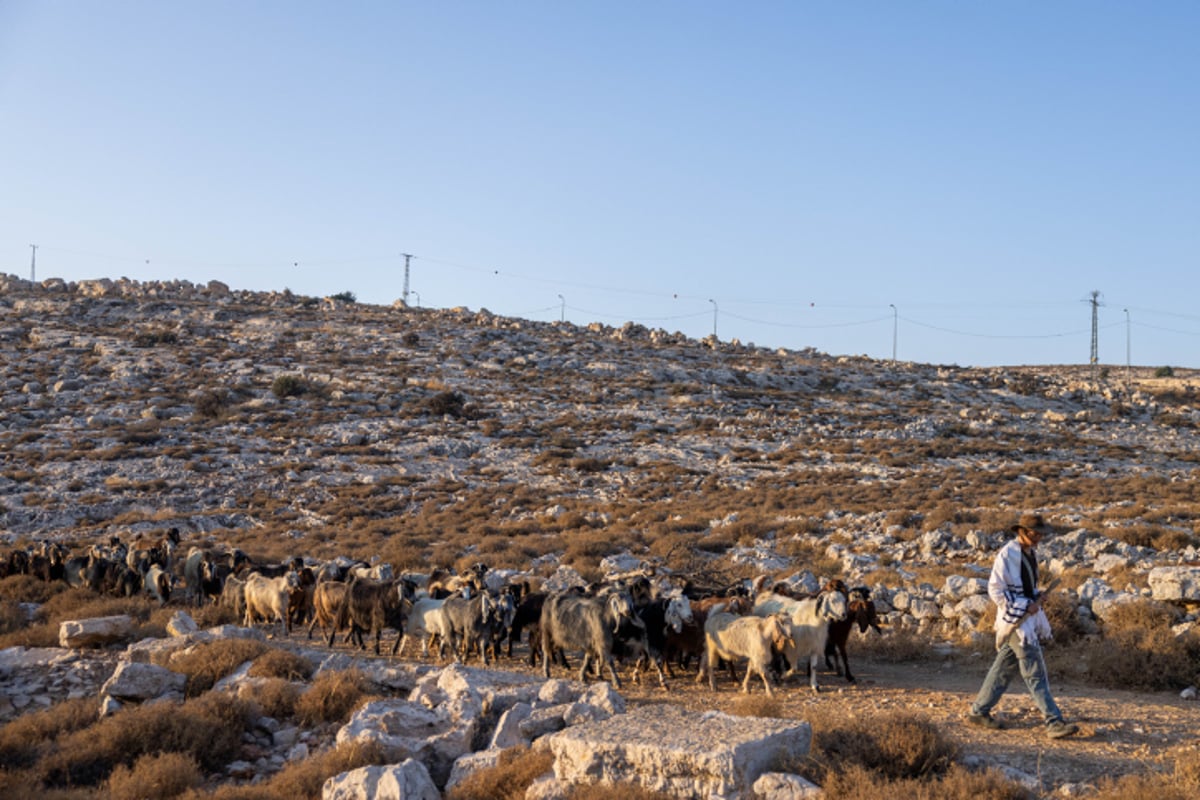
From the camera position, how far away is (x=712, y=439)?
3972 cm

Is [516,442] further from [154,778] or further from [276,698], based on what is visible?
[154,778]

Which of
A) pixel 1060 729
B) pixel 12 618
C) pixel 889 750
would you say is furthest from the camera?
pixel 12 618

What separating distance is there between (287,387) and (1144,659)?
4131cm

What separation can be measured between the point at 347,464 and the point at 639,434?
1270cm

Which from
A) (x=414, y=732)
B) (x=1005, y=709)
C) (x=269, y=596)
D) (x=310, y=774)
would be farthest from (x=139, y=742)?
(x=1005, y=709)

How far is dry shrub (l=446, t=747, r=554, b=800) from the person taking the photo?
7.43 metres

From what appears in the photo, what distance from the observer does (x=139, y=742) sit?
29.1 ft

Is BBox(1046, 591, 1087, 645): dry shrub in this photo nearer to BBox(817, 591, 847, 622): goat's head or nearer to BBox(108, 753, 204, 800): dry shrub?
BBox(817, 591, 847, 622): goat's head

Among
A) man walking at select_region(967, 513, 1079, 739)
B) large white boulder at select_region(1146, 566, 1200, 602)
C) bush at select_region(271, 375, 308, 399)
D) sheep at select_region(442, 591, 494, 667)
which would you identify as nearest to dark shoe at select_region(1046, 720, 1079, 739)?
man walking at select_region(967, 513, 1079, 739)

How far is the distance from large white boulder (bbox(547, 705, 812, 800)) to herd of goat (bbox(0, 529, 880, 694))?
331 centimetres

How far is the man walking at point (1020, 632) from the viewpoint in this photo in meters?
8.16

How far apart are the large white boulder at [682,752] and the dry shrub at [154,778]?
3.27 m

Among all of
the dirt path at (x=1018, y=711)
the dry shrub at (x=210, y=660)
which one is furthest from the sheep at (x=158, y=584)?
the dirt path at (x=1018, y=711)

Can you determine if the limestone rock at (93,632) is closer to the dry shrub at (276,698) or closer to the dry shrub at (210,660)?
the dry shrub at (210,660)
